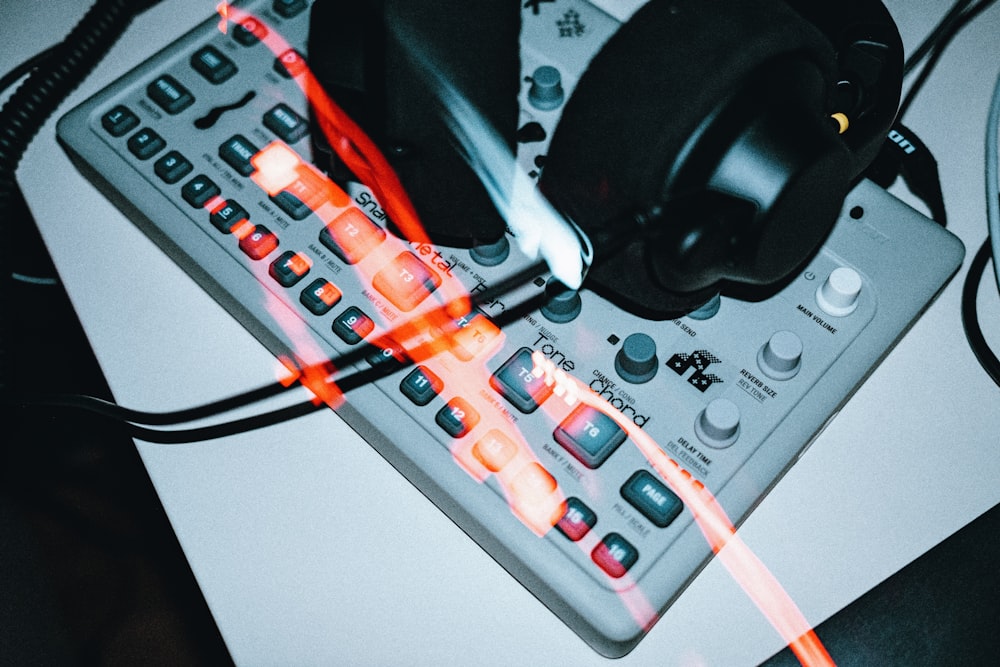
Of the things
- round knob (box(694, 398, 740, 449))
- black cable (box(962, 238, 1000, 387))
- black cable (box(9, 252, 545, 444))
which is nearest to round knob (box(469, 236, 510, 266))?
black cable (box(9, 252, 545, 444))

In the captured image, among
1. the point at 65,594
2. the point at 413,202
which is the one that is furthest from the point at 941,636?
the point at 65,594

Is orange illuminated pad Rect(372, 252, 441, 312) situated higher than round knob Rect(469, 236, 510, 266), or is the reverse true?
round knob Rect(469, 236, 510, 266)

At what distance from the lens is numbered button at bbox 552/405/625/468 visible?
34cm

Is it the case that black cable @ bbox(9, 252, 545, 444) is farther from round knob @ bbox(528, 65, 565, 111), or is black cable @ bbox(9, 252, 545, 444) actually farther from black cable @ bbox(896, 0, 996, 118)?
black cable @ bbox(896, 0, 996, 118)

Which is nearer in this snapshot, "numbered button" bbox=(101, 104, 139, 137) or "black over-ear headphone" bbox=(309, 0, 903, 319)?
"black over-ear headphone" bbox=(309, 0, 903, 319)

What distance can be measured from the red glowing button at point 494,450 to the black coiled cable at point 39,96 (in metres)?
0.25

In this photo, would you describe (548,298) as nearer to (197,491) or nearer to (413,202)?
(413,202)

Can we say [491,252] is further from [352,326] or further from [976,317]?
[976,317]

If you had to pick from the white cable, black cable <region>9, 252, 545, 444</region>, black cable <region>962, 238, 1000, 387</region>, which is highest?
the white cable

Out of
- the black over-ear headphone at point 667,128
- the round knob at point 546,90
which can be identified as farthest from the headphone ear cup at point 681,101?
the round knob at point 546,90

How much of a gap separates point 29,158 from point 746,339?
405 millimetres

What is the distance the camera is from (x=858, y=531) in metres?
0.36

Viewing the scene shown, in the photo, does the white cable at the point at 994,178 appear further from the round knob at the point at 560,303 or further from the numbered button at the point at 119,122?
the numbered button at the point at 119,122

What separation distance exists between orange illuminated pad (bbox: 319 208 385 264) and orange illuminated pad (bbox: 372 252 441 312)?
2 centimetres
